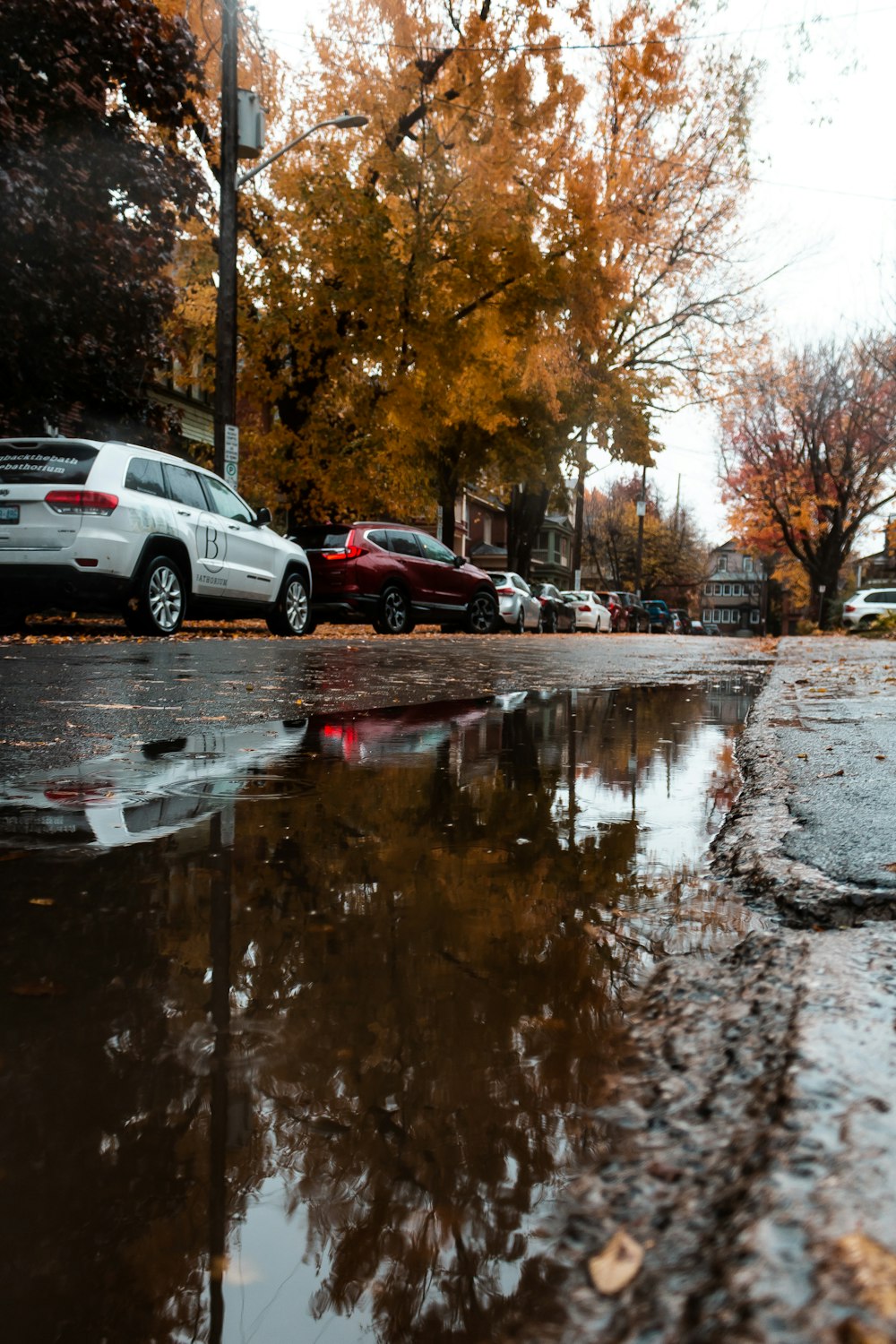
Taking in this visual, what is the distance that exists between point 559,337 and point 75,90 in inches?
457

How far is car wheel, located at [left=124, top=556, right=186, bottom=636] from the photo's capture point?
1198cm

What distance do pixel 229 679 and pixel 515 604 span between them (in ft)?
65.3

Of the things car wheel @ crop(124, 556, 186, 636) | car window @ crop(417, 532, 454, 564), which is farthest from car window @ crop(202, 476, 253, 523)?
car window @ crop(417, 532, 454, 564)

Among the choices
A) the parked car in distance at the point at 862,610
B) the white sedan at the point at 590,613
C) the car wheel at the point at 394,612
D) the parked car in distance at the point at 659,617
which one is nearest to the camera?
the car wheel at the point at 394,612

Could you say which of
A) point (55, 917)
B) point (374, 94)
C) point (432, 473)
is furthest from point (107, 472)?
point (432, 473)

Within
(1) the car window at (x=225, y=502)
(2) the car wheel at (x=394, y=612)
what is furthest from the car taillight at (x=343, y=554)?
(1) the car window at (x=225, y=502)

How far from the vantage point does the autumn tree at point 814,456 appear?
40.1 meters

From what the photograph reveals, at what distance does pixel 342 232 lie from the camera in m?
20.6

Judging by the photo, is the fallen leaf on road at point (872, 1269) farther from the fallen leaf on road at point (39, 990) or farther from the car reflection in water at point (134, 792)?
the car reflection in water at point (134, 792)

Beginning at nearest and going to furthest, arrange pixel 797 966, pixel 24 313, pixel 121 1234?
pixel 121 1234, pixel 797 966, pixel 24 313

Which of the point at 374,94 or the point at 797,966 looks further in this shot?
the point at 374,94

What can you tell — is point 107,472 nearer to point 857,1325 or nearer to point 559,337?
point 857,1325

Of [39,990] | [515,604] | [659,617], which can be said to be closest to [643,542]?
[659,617]

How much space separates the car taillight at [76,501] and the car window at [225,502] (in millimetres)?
2297
